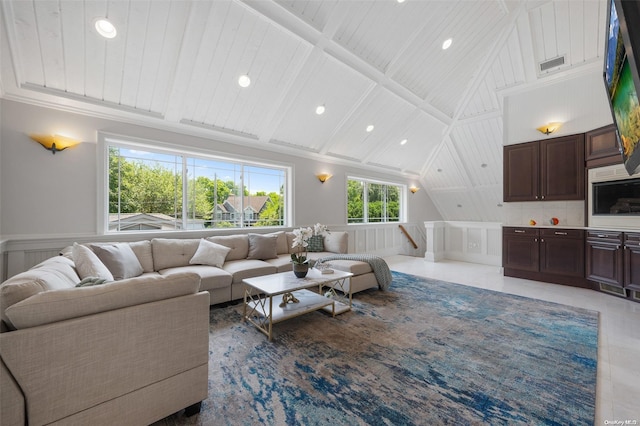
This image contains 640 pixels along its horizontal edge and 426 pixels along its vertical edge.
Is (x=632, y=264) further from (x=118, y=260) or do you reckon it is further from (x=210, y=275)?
(x=118, y=260)

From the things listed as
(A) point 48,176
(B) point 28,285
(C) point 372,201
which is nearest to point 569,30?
(C) point 372,201

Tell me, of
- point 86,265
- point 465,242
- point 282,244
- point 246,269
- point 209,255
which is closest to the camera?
point 86,265

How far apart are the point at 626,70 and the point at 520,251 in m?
3.99

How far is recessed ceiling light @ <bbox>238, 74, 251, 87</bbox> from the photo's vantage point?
361 centimetres

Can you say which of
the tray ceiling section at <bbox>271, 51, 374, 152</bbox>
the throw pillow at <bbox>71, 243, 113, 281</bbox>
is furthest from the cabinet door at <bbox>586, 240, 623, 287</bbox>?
the throw pillow at <bbox>71, 243, 113, 281</bbox>

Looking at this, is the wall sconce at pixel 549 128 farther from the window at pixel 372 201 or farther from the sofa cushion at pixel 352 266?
the sofa cushion at pixel 352 266

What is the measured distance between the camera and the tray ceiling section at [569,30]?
376 cm

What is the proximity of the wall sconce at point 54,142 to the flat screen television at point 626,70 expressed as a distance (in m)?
4.72

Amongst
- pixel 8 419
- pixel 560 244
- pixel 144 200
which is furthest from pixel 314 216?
pixel 8 419

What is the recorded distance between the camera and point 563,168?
14.3 ft

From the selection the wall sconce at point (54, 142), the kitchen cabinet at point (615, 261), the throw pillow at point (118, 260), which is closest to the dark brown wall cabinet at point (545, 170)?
the kitchen cabinet at point (615, 261)

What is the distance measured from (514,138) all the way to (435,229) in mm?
2520

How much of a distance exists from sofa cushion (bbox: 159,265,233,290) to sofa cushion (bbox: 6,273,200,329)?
5.14ft

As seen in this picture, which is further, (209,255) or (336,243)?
(336,243)
